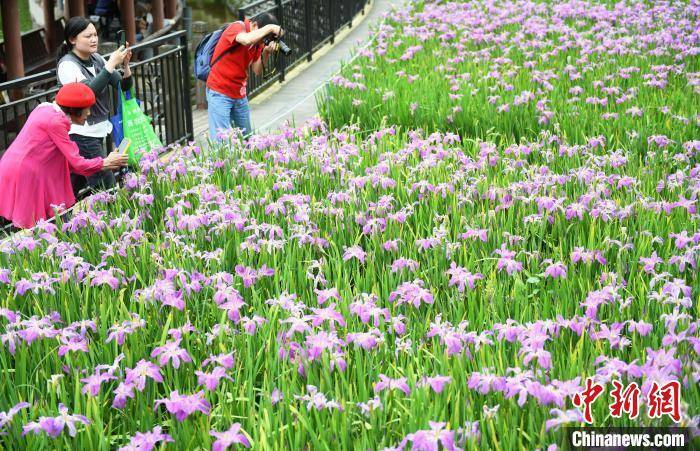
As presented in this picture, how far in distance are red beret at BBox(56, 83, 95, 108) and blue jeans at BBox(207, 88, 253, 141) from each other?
1.85m

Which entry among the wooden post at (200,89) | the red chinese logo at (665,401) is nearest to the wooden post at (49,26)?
the wooden post at (200,89)

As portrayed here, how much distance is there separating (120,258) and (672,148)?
411 centimetres

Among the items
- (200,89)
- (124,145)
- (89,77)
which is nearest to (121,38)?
(89,77)

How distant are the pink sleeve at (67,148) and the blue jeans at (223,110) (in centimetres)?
177

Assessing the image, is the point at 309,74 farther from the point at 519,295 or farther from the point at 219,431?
the point at 219,431

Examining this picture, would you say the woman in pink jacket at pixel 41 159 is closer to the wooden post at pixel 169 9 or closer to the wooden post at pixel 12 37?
the wooden post at pixel 12 37

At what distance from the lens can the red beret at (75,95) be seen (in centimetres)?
524

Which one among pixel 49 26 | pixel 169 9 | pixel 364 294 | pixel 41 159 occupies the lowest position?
pixel 169 9

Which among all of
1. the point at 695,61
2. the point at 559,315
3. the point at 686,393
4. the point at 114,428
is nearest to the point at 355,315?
the point at 559,315

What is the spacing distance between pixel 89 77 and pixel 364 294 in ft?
10.6

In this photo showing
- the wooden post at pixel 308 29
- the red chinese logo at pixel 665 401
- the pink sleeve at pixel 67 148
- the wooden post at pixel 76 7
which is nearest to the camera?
the red chinese logo at pixel 665 401

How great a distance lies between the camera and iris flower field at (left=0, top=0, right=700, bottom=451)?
2.88 metres

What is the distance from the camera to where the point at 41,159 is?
533cm

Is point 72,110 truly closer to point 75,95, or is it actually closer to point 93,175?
point 75,95
